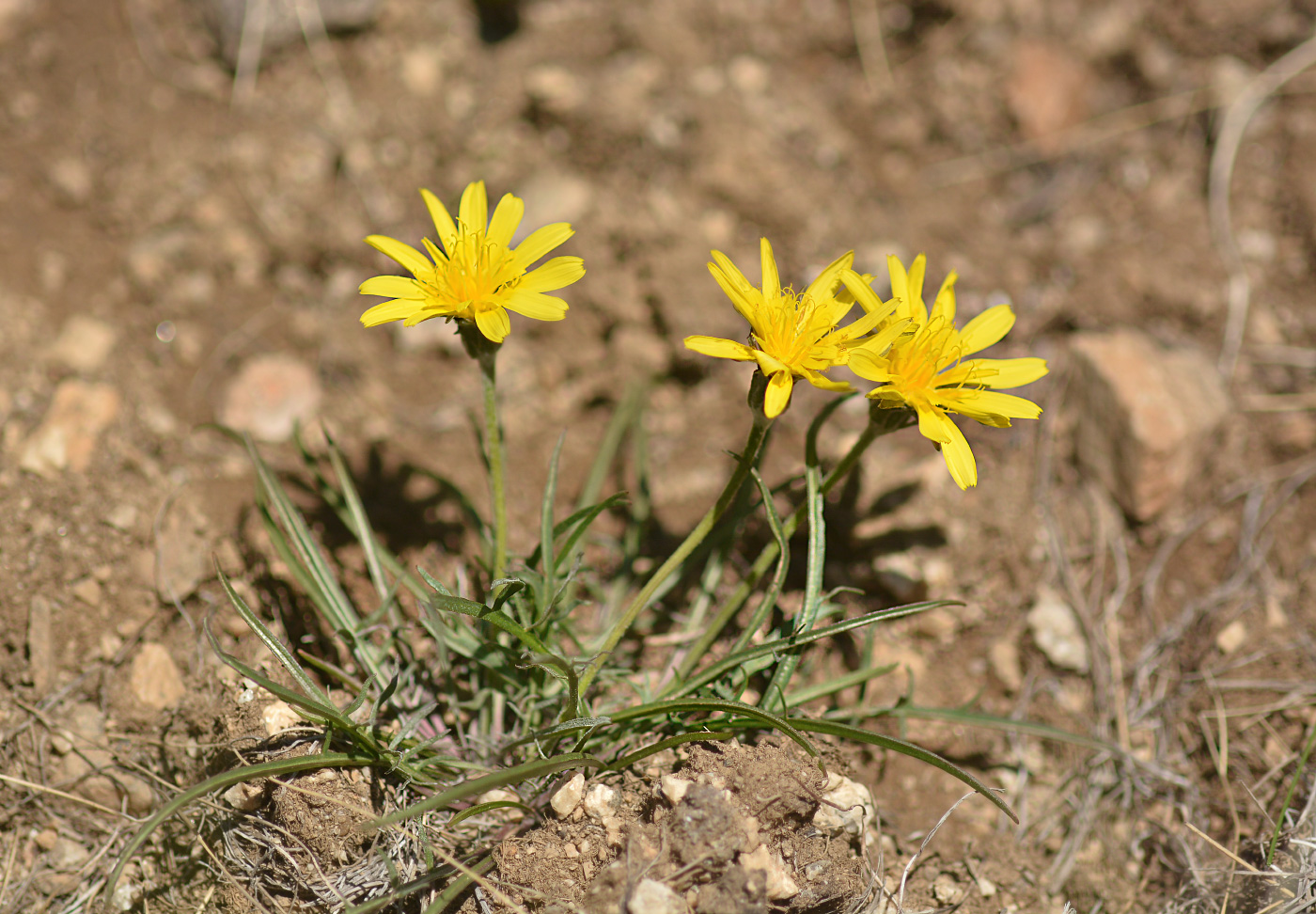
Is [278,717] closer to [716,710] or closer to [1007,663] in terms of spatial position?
[716,710]

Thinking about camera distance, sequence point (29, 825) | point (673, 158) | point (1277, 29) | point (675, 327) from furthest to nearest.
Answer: point (1277, 29) → point (673, 158) → point (675, 327) → point (29, 825)

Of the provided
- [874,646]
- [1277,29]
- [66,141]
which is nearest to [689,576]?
[874,646]

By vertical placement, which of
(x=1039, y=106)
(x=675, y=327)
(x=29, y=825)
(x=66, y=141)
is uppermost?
(x=66, y=141)

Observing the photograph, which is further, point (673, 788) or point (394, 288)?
point (394, 288)


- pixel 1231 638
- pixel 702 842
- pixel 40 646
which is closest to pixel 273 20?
pixel 40 646

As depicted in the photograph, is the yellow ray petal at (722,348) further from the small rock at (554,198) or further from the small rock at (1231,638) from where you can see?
the small rock at (1231,638)

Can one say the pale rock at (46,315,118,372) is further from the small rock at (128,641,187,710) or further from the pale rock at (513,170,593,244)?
the pale rock at (513,170,593,244)

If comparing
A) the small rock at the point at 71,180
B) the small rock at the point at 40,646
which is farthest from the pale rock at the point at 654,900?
the small rock at the point at 71,180

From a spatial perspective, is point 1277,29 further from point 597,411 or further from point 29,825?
point 29,825
